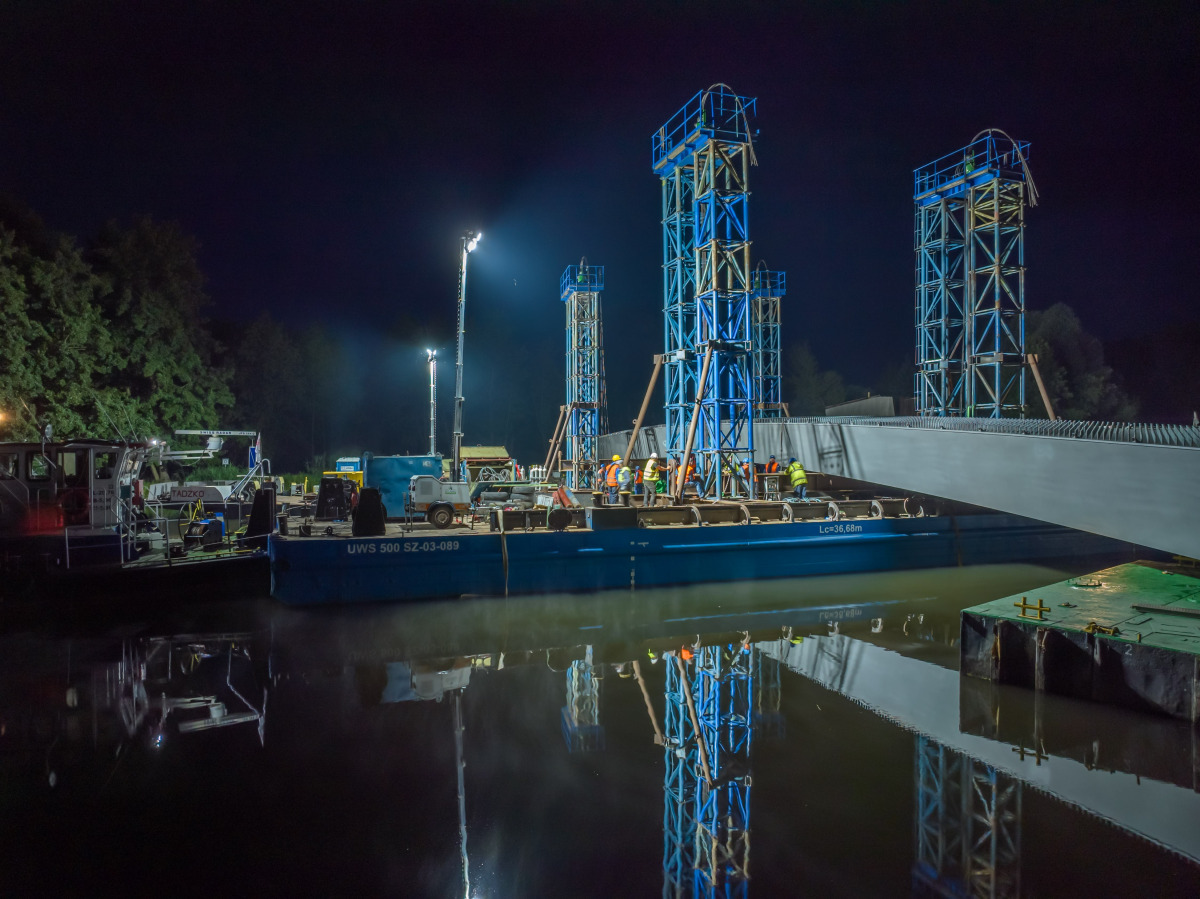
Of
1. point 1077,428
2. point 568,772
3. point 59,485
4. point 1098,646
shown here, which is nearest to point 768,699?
point 568,772

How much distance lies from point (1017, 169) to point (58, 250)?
3438 cm

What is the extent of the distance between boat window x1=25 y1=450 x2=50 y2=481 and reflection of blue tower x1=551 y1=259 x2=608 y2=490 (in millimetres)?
18780

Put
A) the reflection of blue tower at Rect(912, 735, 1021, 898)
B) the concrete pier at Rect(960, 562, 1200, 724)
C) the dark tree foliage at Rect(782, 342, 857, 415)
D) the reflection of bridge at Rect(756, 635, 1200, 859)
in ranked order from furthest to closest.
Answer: the dark tree foliage at Rect(782, 342, 857, 415) < the concrete pier at Rect(960, 562, 1200, 724) < the reflection of bridge at Rect(756, 635, 1200, 859) < the reflection of blue tower at Rect(912, 735, 1021, 898)

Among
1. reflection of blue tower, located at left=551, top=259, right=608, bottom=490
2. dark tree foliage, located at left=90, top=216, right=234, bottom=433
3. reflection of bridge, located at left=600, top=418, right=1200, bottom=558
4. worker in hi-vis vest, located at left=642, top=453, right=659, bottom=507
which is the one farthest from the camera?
reflection of blue tower, located at left=551, top=259, right=608, bottom=490

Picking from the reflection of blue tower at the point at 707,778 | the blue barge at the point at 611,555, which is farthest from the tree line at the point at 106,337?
the reflection of blue tower at the point at 707,778

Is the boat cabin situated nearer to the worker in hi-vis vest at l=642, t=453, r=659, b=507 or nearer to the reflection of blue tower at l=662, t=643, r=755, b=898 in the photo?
the worker in hi-vis vest at l=642, t=453, r=659, b=507

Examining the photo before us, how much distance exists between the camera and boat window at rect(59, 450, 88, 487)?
46.9 feet

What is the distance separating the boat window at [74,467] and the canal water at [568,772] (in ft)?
12.0

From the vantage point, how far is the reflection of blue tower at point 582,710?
755 centimetres

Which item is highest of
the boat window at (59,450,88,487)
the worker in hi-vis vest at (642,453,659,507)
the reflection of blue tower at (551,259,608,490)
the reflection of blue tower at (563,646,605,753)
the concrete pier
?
the reflection of blue tower at (551,259,608,490)

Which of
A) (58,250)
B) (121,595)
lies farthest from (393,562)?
(58,250)

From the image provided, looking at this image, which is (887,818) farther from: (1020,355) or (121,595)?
(1020,355)

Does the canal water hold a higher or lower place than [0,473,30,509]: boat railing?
lower

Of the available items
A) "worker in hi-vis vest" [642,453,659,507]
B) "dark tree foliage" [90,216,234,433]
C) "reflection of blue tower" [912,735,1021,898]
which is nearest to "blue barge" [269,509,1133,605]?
"worker in hi-vis vest" [642,453,659,507]
